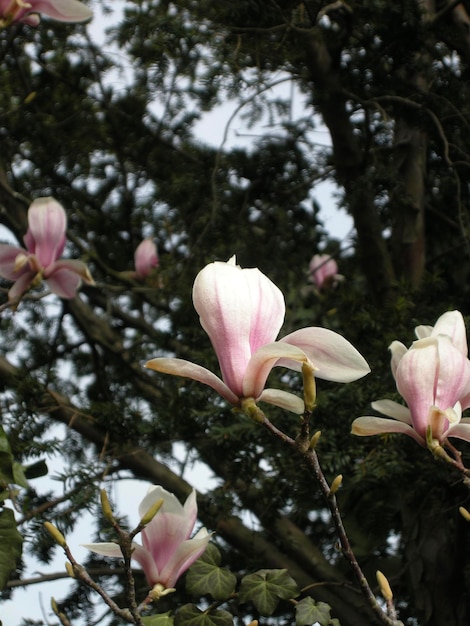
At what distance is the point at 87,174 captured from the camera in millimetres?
2391

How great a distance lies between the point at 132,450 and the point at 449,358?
0.94m

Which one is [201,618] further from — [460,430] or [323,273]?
[323,273]

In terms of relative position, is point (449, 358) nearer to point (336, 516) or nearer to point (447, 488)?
point (336, 516)

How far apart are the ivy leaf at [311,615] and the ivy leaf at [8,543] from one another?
27cm

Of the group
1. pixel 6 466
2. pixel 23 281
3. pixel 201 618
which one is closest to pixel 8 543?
pixel 6 466

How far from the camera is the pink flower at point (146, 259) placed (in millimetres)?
2168

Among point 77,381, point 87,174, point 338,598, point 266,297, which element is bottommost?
point 266,297

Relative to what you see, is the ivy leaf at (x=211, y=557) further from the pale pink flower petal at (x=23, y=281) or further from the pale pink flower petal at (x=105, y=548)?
the pale pink flower petal at (x=23, y=281)

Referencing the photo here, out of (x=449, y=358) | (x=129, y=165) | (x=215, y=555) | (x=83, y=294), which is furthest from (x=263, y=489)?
(x=129, y=165)

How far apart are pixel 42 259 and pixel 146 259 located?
0.66m

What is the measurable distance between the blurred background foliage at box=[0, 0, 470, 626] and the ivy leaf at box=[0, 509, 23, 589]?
0.44 m

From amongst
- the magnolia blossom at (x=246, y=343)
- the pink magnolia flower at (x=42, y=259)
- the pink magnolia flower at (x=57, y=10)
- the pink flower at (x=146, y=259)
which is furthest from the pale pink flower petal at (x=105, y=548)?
Answer: the pink flower at (x=146, y=259)

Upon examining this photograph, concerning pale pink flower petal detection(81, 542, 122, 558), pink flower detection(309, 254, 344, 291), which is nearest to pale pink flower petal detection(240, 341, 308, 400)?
pale pink flower petal detection(81, 542, 122, 558)

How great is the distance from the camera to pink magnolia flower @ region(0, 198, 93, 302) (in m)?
1.50
